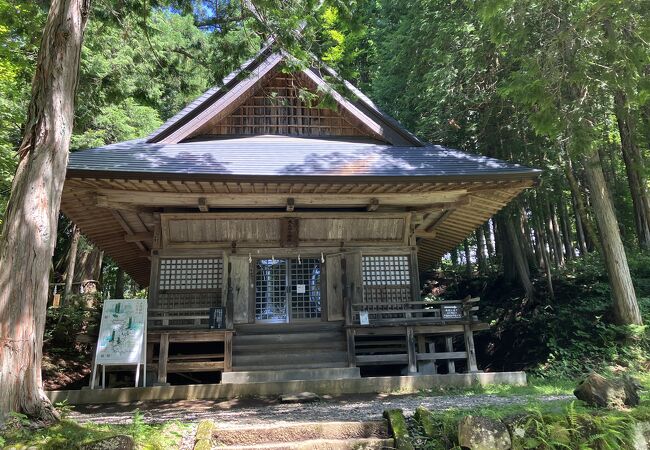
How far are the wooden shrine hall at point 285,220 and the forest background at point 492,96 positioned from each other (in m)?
1.27

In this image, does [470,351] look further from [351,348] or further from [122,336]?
[122,336]

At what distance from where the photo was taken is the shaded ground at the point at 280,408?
5.74 meters

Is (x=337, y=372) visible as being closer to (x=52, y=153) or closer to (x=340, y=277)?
(x=340, y=277)

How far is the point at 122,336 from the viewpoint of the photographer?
7945mm

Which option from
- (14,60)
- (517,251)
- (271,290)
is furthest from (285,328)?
(517,251)

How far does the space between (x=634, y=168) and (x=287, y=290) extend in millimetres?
9065

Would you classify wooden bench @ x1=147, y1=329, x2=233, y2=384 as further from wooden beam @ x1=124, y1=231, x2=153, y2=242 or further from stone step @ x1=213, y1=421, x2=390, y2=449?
stone step @ x1=213, y1=421, x2=390, y2=449

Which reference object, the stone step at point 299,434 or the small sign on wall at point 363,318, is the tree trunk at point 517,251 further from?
the stone step at point 299,434

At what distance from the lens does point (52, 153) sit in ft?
15.4

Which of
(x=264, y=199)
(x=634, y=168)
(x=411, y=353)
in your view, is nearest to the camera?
(x=411, y=353)

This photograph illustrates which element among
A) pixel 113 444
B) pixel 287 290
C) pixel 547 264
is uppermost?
pixel 547 264

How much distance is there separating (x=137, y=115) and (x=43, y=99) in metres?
10.4

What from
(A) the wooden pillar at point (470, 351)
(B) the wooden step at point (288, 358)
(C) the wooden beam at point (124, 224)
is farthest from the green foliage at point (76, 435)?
(A) the wooden pillar at point (470, 351)

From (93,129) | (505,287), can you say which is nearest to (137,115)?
(93,129)
